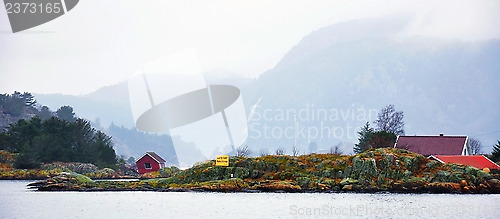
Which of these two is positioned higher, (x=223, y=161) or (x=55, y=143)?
(x=55, y=143)

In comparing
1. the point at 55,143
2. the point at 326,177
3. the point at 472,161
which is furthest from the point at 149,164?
the point at 472,161

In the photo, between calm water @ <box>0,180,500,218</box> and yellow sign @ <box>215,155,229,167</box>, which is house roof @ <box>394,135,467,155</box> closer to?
calm water @ <box>0,180,500,218</box>

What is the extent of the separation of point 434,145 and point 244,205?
1434 inches

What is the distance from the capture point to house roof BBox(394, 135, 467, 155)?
A: 229 feet

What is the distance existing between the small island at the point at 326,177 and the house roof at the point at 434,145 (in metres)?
13.6

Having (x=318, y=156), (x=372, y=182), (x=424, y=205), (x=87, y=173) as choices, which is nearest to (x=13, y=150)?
(x=87, y=173)

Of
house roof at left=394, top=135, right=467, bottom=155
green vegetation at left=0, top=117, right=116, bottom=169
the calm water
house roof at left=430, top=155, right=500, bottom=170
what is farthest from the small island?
green vegetation at left=0, top=117, right=116, bottom=169

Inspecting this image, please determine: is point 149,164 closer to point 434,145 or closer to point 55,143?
point 55,143

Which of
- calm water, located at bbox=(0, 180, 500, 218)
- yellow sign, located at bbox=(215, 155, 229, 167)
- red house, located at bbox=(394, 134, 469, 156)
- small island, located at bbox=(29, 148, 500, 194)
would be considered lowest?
calm water, located at bbox=(0, 180, 500, 218)

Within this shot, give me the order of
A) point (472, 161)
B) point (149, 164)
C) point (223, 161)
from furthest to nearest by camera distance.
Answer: point (149, 164), point (472, 161), point (223, 161)

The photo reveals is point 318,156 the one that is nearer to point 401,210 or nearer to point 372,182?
point 372,182

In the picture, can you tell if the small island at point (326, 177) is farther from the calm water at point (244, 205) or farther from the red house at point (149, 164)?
the red house at point (149, 164)

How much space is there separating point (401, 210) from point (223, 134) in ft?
322

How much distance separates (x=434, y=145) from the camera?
71.3 m
